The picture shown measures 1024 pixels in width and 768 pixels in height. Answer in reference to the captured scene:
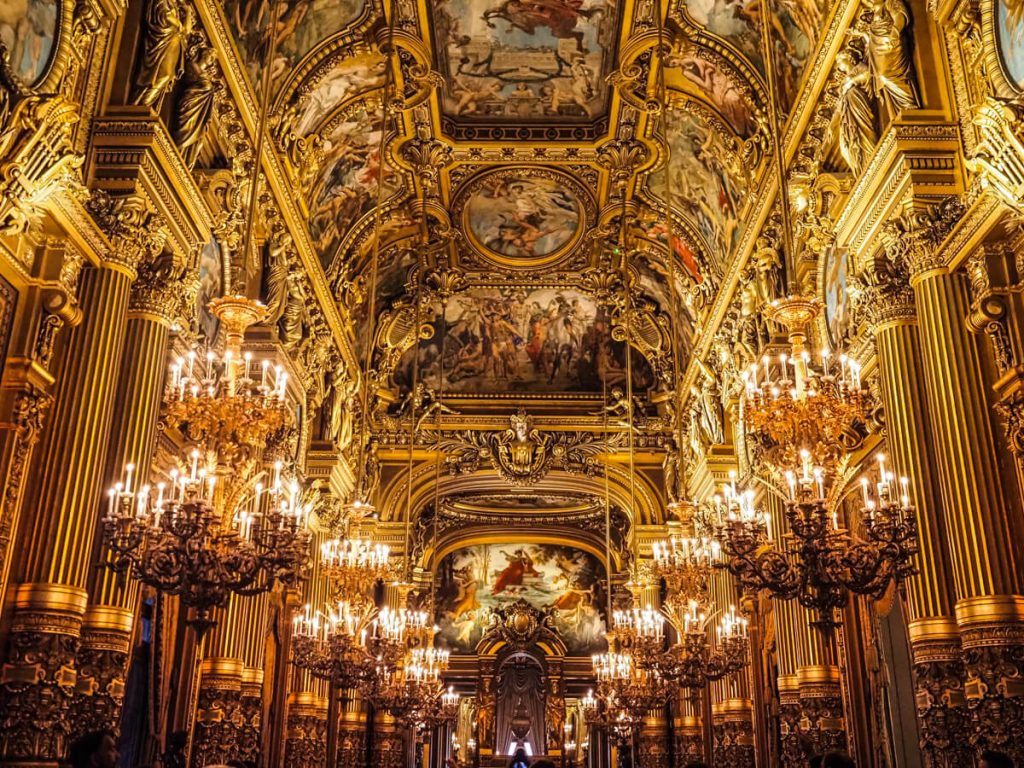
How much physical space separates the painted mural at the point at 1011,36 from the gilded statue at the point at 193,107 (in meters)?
7.03

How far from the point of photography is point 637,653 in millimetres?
12695

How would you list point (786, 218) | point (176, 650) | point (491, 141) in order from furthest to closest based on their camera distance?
point (491, 141), point (176, 650), point (786, 218)

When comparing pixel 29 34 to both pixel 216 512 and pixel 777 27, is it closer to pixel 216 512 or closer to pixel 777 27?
pixel 216 512

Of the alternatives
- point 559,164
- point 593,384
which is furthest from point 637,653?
point 593,384

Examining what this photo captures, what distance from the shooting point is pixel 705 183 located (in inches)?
645

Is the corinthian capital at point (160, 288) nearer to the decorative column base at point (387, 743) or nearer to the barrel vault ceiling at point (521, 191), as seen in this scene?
the barrel vault ceiling at point (521, 191)

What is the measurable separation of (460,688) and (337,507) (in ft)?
50.0

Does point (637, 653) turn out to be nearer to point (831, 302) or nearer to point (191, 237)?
point (831, 302)

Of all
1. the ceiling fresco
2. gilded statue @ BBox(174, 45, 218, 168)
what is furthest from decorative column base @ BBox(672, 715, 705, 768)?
gilded statue @ BBox(174, 45, 218, 168)

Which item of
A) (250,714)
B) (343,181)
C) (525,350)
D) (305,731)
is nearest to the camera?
(250,714)

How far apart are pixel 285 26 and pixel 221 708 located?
8.40m

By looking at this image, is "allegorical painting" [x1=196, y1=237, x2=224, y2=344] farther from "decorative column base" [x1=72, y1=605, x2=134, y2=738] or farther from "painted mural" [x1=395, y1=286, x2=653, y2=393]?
"painted mural" [x1=395, y1=286, x2=653, y2=393]

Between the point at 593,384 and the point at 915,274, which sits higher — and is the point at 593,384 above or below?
above

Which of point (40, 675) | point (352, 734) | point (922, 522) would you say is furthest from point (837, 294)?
point (352, 734)
